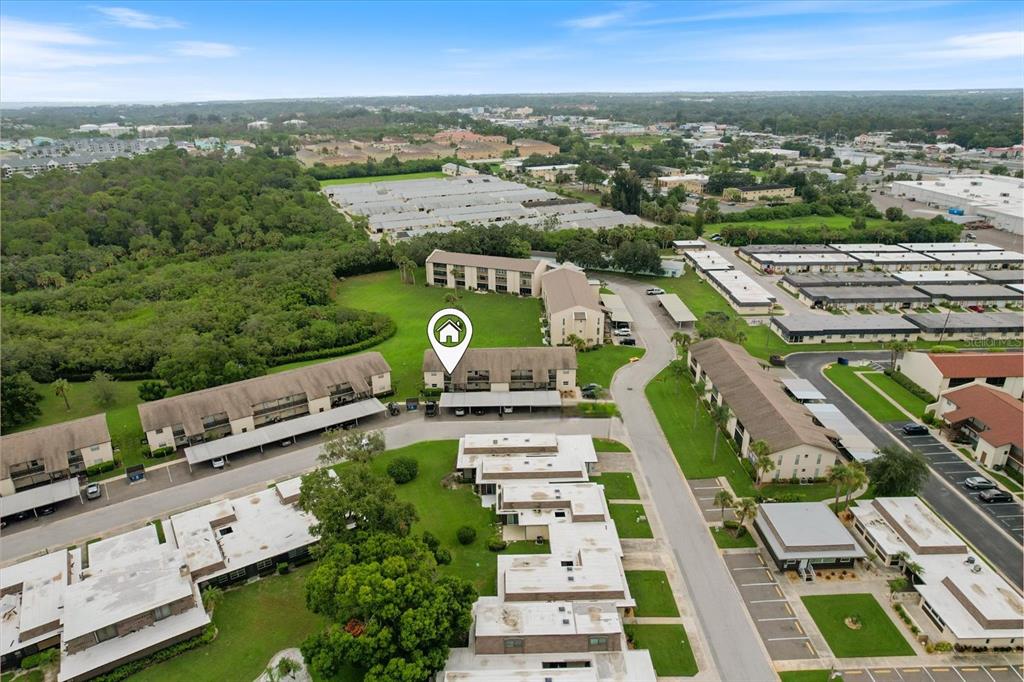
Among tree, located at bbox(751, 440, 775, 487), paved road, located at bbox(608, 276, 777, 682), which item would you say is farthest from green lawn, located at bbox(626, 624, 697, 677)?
tree, located at bbox(751, 440, 775, 487)

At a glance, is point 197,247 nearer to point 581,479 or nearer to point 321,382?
point 321,382

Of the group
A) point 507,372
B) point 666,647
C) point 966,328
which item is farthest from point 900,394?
point 666,647

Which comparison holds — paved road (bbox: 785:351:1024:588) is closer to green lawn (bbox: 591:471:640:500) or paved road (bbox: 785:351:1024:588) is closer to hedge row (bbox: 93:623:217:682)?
green lawn (bbox: 591:471:640:500)

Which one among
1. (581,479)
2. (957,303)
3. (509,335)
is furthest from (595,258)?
(581,479)

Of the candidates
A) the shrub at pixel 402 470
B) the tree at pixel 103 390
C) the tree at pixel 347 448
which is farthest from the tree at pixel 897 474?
the tree at pixel 103 390

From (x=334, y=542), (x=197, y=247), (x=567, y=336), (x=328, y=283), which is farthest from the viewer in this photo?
(x=197, y=247)

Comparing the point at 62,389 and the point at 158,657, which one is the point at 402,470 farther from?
the point at 62,389

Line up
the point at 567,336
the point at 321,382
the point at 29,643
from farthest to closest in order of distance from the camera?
1. the point at 567,336
2. the point at 321,382
3. the point at 29,643
